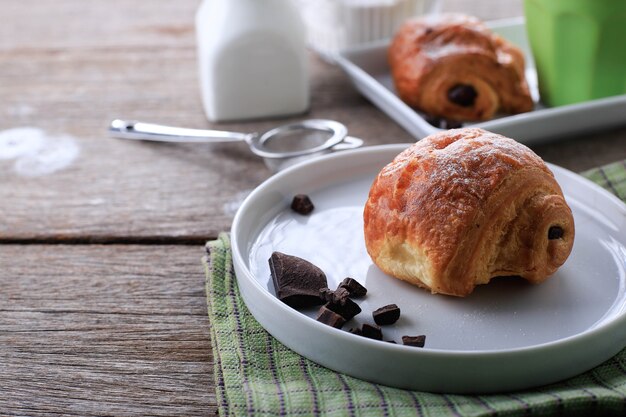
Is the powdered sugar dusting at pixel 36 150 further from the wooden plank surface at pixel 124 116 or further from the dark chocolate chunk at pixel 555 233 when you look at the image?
the dark chocolate chunk at pixel 555 233

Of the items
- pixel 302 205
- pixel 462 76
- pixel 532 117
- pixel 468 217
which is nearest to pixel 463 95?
pixel 462 76

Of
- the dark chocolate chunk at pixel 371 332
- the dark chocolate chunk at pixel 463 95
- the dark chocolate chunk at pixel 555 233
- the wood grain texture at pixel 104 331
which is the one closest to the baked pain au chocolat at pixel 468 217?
the dark chocolate chunk at pixel 555 233

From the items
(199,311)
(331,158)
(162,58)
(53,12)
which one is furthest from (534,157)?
(53,12)

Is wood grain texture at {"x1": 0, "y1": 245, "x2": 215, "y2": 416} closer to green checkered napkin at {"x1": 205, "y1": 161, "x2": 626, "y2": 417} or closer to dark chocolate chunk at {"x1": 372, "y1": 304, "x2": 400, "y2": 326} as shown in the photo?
green checkered napkin at {"x1": 205, "y1": 161, "x2": 626, "y2": 417}

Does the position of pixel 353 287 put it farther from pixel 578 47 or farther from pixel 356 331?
pixel 578 47

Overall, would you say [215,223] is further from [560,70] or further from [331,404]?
[560,70]
